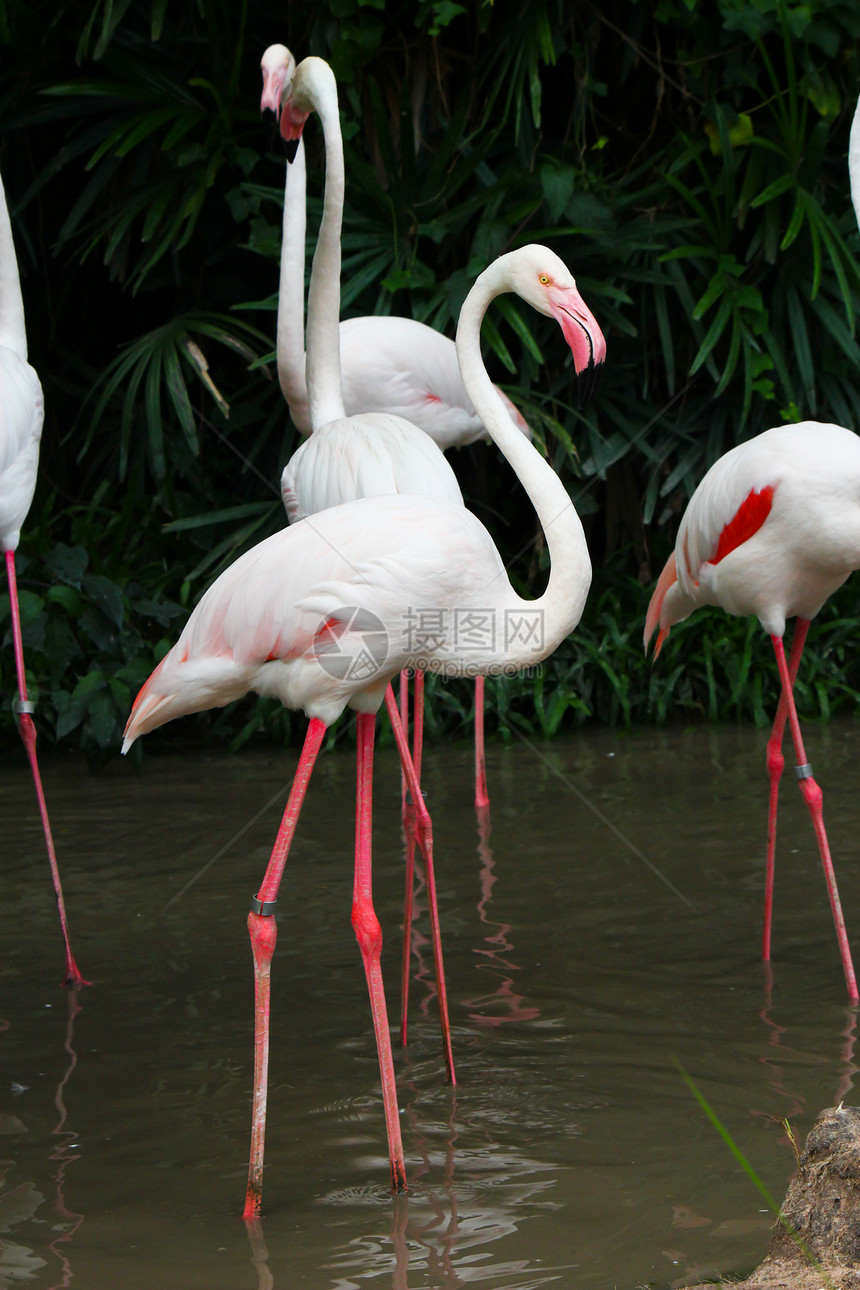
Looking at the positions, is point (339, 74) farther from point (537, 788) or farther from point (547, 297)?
point (547, 297)

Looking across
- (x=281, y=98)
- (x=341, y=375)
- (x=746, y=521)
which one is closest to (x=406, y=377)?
(x=341, y=375)

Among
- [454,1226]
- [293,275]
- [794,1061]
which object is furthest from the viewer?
[293,275]

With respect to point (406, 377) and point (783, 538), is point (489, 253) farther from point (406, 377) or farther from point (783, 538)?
point (783, 538)

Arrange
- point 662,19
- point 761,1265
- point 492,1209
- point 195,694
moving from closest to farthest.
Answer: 1. point 761,1265
2. point 492,1209
3. point 195,694
4. point 662,19

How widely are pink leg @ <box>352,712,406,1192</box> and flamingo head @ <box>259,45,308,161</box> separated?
79.5 inches

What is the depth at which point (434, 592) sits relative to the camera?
2408 mm

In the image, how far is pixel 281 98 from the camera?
12.9 ft

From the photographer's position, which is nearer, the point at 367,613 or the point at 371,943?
the point at 367,613

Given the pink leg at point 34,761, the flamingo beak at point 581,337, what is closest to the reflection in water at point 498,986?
the pink leg at point 34,761

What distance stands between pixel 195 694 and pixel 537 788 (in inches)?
95.3

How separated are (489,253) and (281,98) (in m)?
1.54

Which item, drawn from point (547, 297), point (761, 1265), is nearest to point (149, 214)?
point (547, 297)

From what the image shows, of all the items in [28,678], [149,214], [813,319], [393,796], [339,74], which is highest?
[339,74]

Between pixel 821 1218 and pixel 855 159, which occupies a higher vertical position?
pixel 855 159
